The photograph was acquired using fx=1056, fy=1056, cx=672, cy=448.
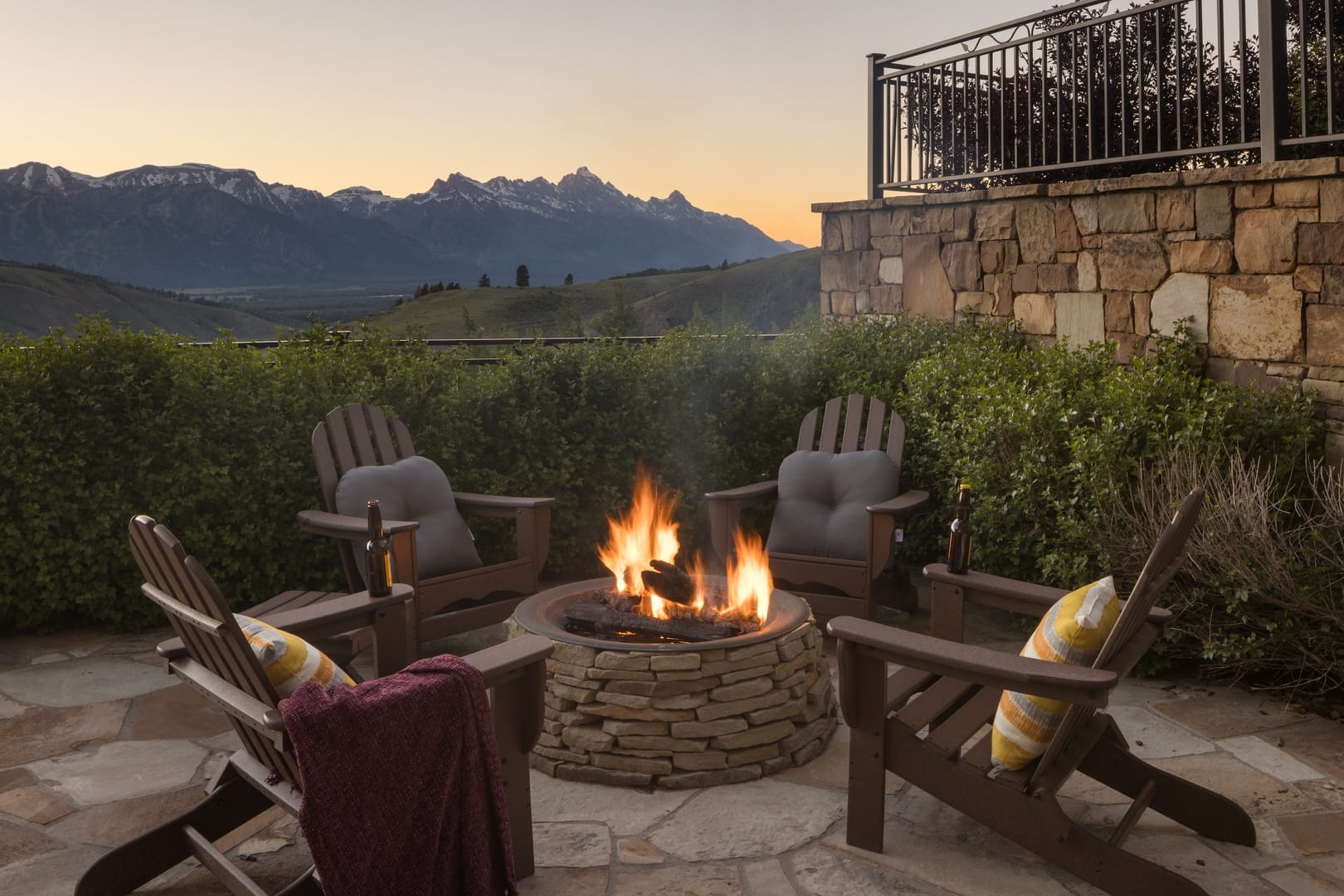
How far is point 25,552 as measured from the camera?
4.28m

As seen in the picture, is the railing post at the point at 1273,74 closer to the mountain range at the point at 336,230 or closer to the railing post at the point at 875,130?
the railing post at the point at 875,130

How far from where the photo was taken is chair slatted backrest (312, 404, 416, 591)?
410 cm

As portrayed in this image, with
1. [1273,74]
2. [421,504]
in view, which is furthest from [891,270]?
[421,504]

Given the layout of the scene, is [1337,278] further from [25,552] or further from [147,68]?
[147,68]

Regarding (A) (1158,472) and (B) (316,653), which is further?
(A) (1158,472)

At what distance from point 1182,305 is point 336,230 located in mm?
117685

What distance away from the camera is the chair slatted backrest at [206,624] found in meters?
2.02

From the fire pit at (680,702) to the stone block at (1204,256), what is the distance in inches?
106

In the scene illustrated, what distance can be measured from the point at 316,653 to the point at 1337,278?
3897 mm

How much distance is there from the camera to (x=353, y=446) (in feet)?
14.2

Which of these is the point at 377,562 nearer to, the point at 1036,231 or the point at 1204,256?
the point at 1204,256

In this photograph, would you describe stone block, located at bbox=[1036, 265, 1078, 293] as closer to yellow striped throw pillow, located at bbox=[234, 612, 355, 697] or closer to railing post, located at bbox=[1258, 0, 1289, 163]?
railing post, located at bbox=[1258, 0, 1289, 163]

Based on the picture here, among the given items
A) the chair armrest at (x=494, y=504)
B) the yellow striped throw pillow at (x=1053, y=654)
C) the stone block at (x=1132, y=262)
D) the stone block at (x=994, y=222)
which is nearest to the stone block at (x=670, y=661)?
the yellow striped throw pillow at (x=1053, y=654)

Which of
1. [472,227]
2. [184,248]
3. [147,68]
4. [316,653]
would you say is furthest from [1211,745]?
[472,227]
